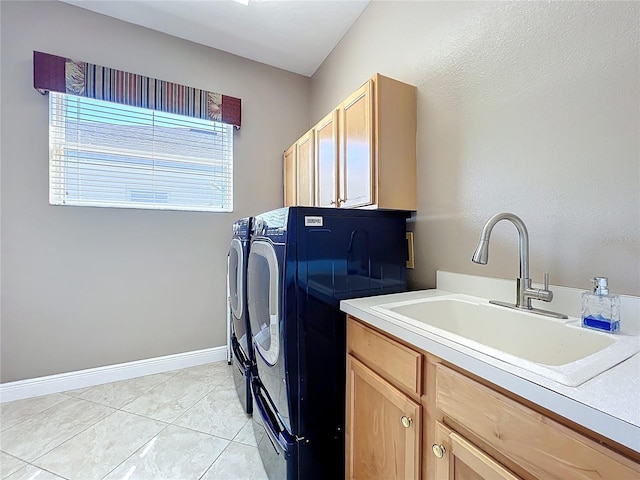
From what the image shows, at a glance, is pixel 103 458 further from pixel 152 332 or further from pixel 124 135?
pixel 124 135

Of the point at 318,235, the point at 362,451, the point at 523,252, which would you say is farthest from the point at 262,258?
the point at 523,252

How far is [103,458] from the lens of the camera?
56.6 inches

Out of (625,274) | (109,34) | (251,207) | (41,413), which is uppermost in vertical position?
(109,34)

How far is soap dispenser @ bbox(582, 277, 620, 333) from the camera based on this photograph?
796 mm

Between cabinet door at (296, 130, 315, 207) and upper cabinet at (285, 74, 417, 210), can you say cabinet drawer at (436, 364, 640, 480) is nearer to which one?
upper cabinet at (285, 74, 417, 210)

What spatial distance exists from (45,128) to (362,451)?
2760 millimetres

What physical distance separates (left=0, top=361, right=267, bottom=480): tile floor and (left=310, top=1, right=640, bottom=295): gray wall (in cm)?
138

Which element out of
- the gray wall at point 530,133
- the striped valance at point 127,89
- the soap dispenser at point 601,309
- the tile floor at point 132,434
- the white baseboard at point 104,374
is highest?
the striped valance at point 127,89

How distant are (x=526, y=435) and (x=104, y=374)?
2686 mm

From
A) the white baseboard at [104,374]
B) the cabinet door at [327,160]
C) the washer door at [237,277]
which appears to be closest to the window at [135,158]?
the washer door at [237,277]

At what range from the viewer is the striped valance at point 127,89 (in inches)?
76.5

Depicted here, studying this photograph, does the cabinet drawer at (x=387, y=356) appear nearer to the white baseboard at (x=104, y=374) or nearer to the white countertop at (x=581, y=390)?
the white countertop at (x=581, y=390)

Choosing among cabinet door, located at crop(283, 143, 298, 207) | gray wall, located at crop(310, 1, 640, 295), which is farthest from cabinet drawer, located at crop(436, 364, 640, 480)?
cabinet door, located at crop(283, 143, 298, 207)

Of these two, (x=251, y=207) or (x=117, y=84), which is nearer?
(x=117, y=84)
